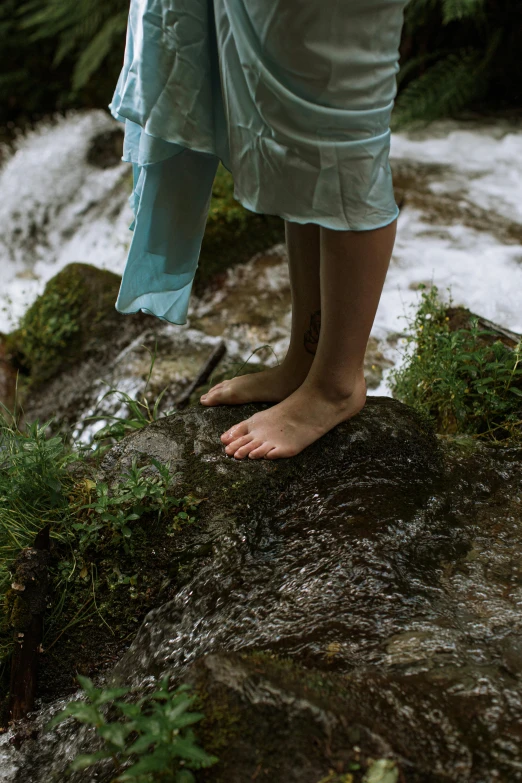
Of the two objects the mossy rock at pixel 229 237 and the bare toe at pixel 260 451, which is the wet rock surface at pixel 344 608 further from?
the mossy rock at pixel 229 237

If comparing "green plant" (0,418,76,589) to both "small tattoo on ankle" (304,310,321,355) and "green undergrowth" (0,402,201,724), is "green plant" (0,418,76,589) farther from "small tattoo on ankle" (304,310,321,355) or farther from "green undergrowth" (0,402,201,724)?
"small tattoo on ankle" (304,310,321,355)

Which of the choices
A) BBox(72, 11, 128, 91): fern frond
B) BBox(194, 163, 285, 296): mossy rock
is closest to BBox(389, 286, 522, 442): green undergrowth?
BBox(194, 163, 285, 296): mossy rock

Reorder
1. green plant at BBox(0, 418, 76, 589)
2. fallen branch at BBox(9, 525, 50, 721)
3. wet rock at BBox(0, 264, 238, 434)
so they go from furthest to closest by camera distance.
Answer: wet rock at BBox(0, 264, 238, 434), green plant at BBox(0, 418, 76, 589), fallen branch at BBox(9, 525, 50, 721)

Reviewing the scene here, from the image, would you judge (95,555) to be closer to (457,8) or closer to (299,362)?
(299,362)

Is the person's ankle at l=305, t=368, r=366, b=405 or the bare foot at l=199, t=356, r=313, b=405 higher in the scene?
the bare foot at l=199, t=356, r=313, b=405

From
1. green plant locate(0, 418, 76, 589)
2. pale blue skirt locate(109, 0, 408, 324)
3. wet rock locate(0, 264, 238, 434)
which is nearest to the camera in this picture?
pale blue skirt locate(109, 0, 408, 324)

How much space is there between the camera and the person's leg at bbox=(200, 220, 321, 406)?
1.84 meters

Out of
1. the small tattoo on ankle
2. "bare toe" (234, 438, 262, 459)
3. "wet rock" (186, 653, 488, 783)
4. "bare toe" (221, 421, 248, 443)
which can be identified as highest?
the small tattoo on ankle

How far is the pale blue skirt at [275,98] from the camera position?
1.34 m

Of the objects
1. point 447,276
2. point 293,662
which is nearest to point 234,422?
point 293,662

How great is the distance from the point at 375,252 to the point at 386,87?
0.37m

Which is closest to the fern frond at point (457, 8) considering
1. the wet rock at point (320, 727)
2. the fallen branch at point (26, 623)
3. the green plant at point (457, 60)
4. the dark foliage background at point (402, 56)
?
the dark foliage background at point (402, 56)

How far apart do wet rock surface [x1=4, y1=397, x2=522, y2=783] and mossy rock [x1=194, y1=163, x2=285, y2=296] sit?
2.15 meters

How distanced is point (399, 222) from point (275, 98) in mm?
2974
